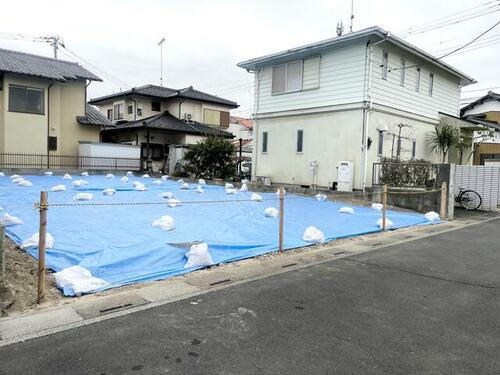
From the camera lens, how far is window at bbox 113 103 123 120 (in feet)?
96.1

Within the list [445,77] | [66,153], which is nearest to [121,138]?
[66,153]

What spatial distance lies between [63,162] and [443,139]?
20.3m

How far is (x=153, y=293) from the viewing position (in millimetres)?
4312

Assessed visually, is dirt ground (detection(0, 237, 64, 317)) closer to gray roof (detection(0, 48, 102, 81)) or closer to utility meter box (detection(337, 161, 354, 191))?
utility meter box (detection(337, 161, 354, 191))

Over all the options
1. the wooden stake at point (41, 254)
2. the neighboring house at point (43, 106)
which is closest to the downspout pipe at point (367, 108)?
the wooden stake at point (41, 254)

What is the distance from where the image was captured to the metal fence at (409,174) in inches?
474

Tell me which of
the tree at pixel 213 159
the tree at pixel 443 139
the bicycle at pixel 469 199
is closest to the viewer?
the bicycle at pixel 469 199

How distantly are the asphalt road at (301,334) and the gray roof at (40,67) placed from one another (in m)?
20.8

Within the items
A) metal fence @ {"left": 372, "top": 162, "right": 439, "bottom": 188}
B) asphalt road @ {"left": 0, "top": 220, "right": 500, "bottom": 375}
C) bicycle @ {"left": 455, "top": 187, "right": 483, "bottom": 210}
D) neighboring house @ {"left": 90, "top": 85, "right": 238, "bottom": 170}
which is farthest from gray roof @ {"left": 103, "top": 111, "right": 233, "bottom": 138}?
asphalt road @ {"left": 0, "top": 220, "right": 500, "bottom": 375}

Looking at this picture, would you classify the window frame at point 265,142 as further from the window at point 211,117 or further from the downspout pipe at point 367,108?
the window at point 211,117

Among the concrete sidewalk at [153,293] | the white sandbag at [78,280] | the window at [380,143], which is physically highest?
the window at [380,143]

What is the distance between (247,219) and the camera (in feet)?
28.2

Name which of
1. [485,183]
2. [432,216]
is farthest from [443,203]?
[485,183]

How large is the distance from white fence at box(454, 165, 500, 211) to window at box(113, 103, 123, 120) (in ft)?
78.5
